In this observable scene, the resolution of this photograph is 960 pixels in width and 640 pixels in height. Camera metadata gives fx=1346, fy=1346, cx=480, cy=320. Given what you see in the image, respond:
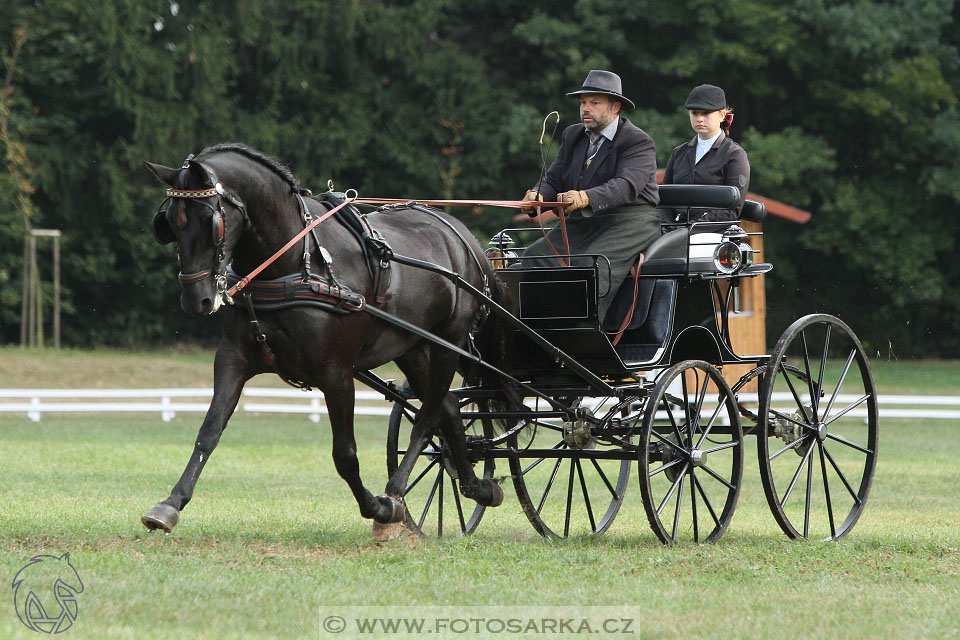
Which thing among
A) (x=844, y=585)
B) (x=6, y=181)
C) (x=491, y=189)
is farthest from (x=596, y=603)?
(x=491, y=189)

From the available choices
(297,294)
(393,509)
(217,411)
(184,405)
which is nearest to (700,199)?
(393,509)

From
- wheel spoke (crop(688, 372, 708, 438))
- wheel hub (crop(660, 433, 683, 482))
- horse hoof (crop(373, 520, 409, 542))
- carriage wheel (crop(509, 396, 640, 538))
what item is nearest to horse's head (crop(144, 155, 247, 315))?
horse hoof (crop(373, 520, 409, 542))

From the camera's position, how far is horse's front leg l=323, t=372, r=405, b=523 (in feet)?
21.9

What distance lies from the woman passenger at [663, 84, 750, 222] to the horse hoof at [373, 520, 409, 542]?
331 centimetres

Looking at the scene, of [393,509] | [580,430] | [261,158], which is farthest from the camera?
[580,430]

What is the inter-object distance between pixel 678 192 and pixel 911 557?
265 cm

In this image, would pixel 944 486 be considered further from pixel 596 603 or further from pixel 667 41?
pixel 667 41

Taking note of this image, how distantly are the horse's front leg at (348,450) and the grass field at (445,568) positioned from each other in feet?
0.61

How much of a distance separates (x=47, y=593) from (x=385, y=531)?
2.13 metres

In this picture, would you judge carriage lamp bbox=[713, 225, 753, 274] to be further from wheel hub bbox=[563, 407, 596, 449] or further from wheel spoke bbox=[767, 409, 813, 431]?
wheel hub bbox=[563, 407, 596, 449]

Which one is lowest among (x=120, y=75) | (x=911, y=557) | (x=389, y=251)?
(x=911, y=557)

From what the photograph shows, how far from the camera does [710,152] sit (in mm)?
9055

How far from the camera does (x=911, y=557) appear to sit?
7.17 meters

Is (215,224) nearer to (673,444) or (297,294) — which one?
(297,294)
